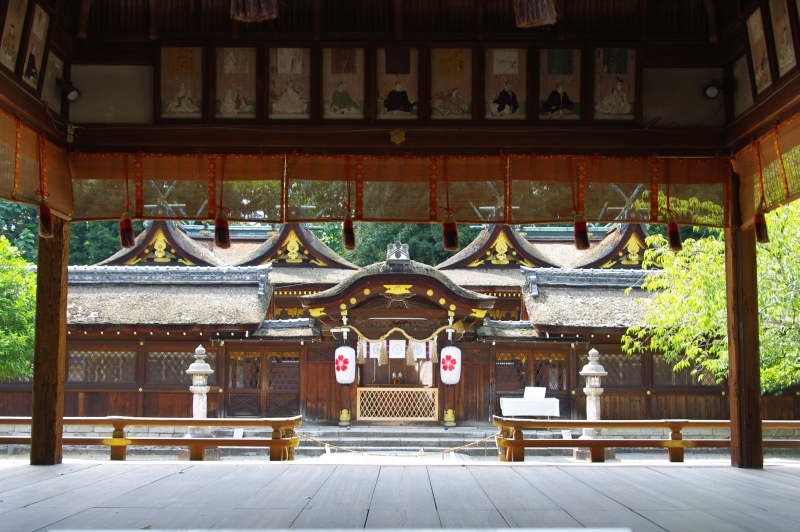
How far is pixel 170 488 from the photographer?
20.5 feet

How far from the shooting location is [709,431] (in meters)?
17.9

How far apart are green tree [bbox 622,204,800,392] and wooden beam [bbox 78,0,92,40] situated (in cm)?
1007

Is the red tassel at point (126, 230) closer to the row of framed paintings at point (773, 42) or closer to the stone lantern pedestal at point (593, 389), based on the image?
the row of framed paintings at point (773, 42)

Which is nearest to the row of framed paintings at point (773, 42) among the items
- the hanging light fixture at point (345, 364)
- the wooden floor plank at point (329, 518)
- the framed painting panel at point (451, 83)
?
the framed painting panel at point (451, 83)

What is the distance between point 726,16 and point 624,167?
5.17 ft

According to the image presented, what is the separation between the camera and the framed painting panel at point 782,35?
19.3 feet

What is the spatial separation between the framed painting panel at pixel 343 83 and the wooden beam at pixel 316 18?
0.18 meters

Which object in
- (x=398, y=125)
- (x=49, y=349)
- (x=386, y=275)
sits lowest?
(x=49, y=349)

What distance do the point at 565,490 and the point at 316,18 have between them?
4.53 meters

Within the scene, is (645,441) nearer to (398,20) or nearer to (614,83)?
(614,83)

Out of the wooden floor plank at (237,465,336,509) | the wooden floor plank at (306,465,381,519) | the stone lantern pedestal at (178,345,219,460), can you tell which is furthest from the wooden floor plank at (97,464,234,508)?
the stone lantern pedestal at (178,345,219,460)

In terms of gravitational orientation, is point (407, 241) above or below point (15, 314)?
above

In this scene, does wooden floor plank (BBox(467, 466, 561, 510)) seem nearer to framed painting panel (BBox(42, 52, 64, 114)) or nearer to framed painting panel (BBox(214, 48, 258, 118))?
framed painting panel (BBox(214, 48, 258, 118))

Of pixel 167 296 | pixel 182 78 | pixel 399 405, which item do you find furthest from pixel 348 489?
pixel 167 296
